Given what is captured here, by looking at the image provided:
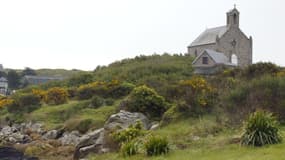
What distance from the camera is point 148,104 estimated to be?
2333 centimetres

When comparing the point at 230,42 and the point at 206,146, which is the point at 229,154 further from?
the point at 230,42

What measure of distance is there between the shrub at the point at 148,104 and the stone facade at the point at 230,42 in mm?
28483

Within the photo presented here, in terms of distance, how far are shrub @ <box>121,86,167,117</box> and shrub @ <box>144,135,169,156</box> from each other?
9757 millimetres

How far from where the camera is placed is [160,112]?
2338 cm

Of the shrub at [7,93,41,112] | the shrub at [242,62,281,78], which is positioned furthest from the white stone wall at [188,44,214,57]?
the shrub at [7,93,41,112]

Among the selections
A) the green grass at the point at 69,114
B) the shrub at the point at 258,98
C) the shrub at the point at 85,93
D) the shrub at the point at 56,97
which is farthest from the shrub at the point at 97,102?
A: the shrub at the point at 258,98

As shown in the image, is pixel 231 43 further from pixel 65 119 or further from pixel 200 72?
pixel 65 119

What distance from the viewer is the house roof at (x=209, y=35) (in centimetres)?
5227

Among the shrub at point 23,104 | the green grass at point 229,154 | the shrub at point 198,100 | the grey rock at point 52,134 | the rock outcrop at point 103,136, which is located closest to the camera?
the green grass at point 229,154

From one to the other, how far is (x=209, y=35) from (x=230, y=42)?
364 centimetres

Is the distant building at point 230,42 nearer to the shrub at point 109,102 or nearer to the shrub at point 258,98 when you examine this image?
the shrub at point 109,102

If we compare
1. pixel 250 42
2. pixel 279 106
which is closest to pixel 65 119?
pixel 279 106

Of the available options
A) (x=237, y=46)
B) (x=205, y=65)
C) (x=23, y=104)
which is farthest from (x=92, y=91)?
(x=237, y=46)

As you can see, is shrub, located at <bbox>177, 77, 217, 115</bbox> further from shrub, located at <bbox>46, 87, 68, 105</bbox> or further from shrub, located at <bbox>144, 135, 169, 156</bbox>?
shrub, located at <bbox>46, 87, 68, 105</bbox>
